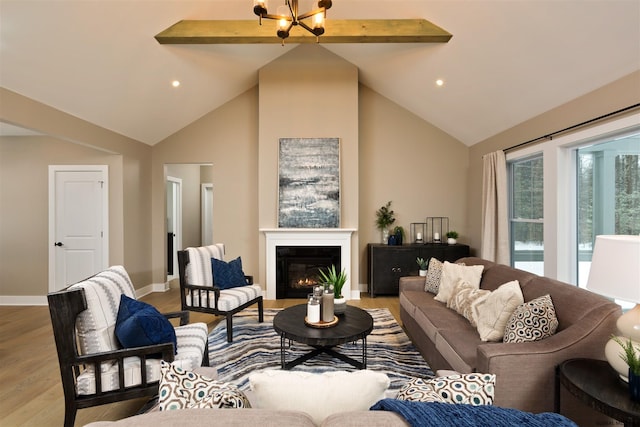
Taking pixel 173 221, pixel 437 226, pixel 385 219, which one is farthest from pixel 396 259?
pixel 173 221

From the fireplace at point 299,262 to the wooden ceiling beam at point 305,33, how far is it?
9.46 feet

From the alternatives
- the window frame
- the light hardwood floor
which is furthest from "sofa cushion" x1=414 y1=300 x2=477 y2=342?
the window frame

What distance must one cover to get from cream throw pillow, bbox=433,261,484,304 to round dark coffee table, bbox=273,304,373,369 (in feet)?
2.81

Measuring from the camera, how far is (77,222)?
5.09 m

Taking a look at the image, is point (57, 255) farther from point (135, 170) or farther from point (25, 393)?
point (25, 393)

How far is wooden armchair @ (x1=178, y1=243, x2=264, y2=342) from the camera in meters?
3.51

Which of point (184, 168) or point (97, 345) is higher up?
point (184, 168)

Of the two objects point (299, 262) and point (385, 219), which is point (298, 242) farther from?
point (385, 219)

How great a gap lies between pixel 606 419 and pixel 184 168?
713cm

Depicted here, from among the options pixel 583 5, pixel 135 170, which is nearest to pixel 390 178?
pixel 583 5

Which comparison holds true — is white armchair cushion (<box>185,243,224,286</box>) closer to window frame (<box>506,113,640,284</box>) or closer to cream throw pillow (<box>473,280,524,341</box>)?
cream throw pillow (<box>473,280,524,341</box>)

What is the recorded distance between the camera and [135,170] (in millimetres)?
5398

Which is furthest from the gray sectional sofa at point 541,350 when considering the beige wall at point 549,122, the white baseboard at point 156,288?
the white baseboard at point 156,288

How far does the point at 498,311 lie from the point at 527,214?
248 cm
